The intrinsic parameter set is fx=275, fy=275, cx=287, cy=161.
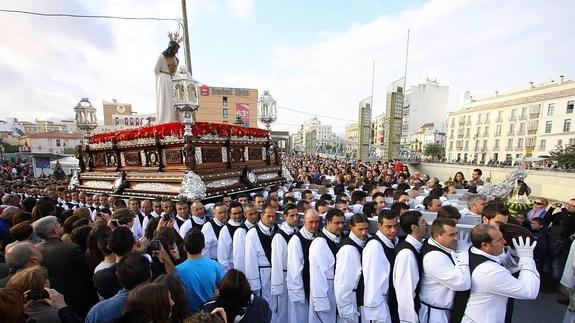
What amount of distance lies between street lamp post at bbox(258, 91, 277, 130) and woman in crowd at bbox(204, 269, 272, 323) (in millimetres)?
8411

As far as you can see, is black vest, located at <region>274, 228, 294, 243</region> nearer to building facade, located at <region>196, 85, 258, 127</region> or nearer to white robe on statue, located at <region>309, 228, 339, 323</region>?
white robe on statue, located at <region>309, 228, 339, 323</region>

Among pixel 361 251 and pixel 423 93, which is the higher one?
pixel 423 93

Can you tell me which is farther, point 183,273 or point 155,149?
point 155,149

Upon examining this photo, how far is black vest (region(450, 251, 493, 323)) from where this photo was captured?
7.93 ft

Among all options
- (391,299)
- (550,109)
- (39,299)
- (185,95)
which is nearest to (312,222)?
(391,299)

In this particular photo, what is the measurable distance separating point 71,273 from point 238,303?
6.42ft

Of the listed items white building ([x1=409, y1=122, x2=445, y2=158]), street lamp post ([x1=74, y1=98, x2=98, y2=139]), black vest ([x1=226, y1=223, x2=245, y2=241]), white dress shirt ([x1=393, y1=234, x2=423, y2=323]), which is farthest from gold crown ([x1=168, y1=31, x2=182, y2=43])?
white building ([x1=409, y1=122, x2=445, y2=158])

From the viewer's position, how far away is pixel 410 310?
270cm

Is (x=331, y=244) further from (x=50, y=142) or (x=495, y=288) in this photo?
(x=50, y=142)

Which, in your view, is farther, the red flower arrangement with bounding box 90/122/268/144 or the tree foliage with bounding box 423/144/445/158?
the tree foliage with bounding box 423/144/445/158

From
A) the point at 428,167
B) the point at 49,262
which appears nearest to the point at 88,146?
the point at 49,262

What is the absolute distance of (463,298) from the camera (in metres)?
2.53

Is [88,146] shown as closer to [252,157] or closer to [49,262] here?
[252,157]

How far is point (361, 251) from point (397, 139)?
1633cm
